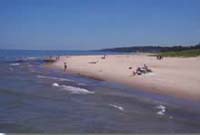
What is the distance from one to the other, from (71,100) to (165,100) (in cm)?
174

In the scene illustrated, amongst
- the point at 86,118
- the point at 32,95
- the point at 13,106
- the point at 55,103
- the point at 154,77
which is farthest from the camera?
the point at 154,77

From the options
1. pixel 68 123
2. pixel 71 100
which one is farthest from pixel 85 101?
pixel 68 123

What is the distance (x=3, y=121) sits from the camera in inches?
184

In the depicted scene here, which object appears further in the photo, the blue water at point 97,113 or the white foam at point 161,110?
the white foam at point 161,110

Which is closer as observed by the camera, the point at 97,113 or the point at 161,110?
the point at 97,113

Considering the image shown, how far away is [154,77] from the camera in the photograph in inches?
449

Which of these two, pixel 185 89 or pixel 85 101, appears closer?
pixel 85 101

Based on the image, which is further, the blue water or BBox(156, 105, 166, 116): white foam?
BBox(156, 105, 166, 116): white foam

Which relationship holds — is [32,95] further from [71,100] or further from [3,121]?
[3,121]

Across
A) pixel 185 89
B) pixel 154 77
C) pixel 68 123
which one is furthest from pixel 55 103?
pixel 154 77

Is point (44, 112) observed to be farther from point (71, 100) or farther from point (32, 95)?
point (32, 95)

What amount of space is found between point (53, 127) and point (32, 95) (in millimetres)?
3452

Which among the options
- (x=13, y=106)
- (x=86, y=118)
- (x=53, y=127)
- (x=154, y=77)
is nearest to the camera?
(x=53, y=127)

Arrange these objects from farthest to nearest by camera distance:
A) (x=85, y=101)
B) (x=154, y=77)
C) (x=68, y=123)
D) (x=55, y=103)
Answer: (x=154, y=77) → (x=85, y=101) → (x=55, y=103) → (x=68, y=123)
